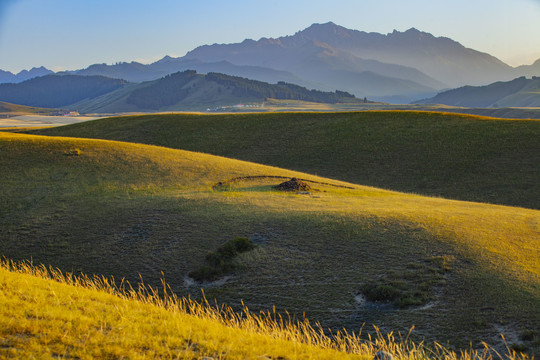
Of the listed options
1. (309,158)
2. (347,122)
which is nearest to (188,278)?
(309,158)

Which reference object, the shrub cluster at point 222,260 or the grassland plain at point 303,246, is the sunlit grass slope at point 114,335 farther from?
the shrub cluster at point 222,260

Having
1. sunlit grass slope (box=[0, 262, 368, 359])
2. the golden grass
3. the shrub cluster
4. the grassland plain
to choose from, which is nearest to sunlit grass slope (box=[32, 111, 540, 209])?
the grassland plain

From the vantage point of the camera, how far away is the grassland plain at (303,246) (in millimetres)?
13242

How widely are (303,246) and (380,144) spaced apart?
44.0 meters

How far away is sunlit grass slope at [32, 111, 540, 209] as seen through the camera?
4438cm

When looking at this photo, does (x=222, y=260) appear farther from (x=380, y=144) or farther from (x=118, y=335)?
(x=380, y=144)

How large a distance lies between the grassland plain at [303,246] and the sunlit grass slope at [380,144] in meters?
19.9

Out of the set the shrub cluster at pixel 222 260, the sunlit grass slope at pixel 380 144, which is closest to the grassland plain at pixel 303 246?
the shrub cluster at pixel 222 260

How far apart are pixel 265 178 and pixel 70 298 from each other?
78.9 ft

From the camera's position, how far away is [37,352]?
25.6 ft

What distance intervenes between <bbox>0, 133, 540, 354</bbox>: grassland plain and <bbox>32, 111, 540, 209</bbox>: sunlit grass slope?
65.2 ft

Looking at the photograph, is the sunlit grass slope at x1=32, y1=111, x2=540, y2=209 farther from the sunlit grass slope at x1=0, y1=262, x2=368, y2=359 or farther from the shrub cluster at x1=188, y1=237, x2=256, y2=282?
the sunlit grass slope at x1=0, y1=262, x2=368, y2=359

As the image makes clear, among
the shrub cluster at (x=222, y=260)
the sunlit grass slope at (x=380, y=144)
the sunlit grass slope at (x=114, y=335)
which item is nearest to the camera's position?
the sunlit grass slope at (x=114, y=335)

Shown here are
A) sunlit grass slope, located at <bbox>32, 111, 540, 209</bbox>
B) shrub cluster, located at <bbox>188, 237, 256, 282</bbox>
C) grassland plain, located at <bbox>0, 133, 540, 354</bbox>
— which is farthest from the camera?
sunlit grass slope, located at <bbox>32, 111, 540, 209</bbox>
